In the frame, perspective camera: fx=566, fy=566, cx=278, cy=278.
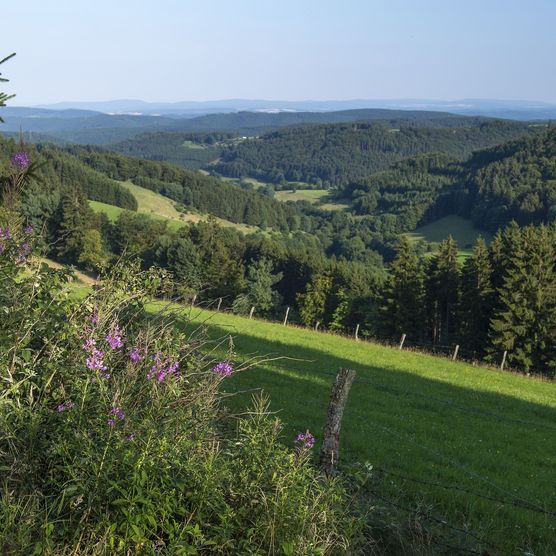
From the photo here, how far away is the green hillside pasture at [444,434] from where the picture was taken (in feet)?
21.8

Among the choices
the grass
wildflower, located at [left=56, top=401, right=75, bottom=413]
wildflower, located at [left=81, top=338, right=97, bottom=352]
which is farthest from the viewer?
the grass

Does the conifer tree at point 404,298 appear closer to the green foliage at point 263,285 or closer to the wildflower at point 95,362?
the green foliage at point 263,285

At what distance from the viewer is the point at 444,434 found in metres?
11.3

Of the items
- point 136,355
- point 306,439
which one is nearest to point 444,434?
point 306,439

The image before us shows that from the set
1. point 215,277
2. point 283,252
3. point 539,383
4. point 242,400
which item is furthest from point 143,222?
point 242,400

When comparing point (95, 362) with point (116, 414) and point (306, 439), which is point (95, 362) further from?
point (306, 439)

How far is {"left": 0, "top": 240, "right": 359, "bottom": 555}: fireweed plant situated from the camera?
4289mm

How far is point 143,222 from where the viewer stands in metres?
108

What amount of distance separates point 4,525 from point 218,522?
160cm

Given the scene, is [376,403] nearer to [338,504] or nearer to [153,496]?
[338,504]

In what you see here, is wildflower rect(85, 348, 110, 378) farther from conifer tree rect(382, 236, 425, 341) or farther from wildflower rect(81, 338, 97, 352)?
conifer tree rect(382, 236, 425, 341)

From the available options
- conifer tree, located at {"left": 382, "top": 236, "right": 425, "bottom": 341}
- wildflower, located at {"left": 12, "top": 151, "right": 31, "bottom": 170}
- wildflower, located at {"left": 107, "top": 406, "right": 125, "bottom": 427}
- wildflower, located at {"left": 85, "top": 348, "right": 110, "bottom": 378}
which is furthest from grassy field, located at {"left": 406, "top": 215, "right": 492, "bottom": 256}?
wildflower, located at {"left": 107, "top": 406, "right": 125, "bottom": 427}

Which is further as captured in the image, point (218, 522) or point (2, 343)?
point (2, 343)

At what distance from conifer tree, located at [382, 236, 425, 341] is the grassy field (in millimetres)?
109565
